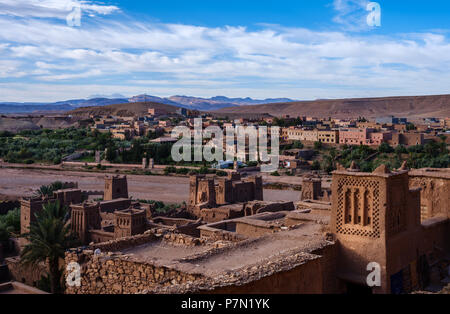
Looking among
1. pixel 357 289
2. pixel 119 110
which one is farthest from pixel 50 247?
pixel 119 110

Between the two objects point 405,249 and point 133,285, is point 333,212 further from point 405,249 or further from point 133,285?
point 133,285

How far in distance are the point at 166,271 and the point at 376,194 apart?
3912 millimetres

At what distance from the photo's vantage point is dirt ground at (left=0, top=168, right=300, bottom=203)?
125 feet

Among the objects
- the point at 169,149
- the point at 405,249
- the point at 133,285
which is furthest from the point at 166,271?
the point at 169,149

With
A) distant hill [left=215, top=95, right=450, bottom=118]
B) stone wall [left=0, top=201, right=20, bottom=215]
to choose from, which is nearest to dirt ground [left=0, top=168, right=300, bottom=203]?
stone wall [left=0, top=201, right=20, bottom=215]

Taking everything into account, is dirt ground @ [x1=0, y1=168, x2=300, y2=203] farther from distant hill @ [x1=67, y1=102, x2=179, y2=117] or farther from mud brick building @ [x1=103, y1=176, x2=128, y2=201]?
distant hill @ [x1=67, y1=102, x2=179, y2=117]

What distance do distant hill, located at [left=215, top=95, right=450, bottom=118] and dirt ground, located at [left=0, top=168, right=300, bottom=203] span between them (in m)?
97.9

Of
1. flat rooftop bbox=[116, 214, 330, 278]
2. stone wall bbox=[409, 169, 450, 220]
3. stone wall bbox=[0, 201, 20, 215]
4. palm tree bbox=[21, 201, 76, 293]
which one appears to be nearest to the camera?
flat rooftop bbox=[116, 214, 330, 278]

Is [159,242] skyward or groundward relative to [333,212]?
groundward

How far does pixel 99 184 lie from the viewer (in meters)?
45.3

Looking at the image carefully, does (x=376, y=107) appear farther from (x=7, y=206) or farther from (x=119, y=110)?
(x=7, y=206)

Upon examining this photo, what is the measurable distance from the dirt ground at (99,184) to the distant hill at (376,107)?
9786 centimetres

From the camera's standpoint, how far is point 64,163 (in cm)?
5719

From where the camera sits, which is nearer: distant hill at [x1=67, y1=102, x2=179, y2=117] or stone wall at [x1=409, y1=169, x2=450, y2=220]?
stone wall at [x1=409, y1=169, x2=450, y2=220]
